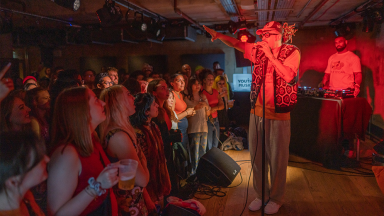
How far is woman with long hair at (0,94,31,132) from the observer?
2.12 m

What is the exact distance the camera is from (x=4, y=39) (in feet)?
22.3

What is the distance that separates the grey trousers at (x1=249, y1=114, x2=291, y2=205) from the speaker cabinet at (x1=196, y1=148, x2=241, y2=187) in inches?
26.3

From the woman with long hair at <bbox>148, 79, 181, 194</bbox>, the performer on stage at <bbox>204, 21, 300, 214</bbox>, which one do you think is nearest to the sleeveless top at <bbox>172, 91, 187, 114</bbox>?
the woman with long hair at <bbox>148, 79, 181, 194</bbox>

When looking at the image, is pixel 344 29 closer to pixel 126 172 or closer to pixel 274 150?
pixel 274 150

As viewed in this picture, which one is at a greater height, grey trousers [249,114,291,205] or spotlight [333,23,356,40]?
spotlight [333,23,356,40]

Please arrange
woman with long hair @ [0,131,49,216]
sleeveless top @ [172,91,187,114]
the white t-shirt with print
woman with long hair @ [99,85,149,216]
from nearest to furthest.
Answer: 1. woman with long hair @ [0,131,49,216]
2. woman with long hair @ [99,85,149,216]
3. sleeveless top @ [172,91,187,114]
4. the white t-shirt with print

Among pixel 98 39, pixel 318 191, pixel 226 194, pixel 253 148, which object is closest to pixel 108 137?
pixel 253 148

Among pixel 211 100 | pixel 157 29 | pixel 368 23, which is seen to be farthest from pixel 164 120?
pixel 157 29

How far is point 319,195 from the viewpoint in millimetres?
3266

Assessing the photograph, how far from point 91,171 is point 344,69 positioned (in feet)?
16.2

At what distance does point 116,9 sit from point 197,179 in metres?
3.35

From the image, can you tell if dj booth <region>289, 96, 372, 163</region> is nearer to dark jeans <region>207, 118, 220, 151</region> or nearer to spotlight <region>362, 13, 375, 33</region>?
dark jeans <region>207, 118, 220, 151</region>

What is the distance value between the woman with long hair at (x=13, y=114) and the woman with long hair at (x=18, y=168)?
1.24m

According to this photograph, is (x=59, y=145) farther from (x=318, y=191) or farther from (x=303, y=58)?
(x=303, y=58)
